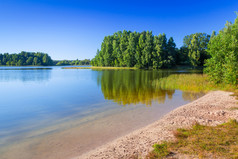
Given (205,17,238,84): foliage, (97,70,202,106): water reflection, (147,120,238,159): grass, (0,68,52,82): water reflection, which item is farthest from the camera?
(0,68,52,82): water reflection

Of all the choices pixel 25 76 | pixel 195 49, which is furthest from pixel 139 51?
pixel 25 76

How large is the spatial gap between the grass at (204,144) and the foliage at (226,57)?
12.9 metres

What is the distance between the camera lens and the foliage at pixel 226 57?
665 inches

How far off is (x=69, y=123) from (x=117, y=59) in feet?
308

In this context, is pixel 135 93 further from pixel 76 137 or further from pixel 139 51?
pixel 139 51

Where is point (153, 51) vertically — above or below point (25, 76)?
above

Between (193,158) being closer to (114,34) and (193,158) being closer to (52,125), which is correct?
(52,125)

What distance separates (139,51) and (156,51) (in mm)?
10725

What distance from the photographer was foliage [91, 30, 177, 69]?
77.8 m

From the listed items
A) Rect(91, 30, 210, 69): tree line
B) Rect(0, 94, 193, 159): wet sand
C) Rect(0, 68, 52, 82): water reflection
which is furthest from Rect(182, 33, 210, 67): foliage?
Rect(0, 94, 193, 159): wet sand

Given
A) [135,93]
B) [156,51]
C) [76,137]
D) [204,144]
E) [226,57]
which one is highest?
[156,51]

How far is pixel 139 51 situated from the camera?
280 ft

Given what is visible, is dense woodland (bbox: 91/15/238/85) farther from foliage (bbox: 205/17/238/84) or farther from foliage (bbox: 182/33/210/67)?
foliage (bbox: 205/17/238/84)

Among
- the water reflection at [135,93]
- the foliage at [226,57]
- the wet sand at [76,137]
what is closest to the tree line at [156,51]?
the water reflection at [135,93]
